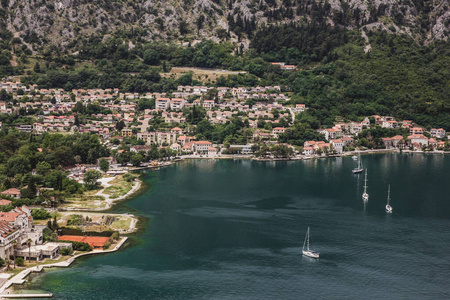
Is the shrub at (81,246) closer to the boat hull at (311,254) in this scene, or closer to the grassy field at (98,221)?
the grassy field at (98,221)

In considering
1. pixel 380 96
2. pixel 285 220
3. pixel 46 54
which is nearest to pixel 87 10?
pixel 46 54

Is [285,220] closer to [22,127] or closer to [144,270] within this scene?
[144,270]

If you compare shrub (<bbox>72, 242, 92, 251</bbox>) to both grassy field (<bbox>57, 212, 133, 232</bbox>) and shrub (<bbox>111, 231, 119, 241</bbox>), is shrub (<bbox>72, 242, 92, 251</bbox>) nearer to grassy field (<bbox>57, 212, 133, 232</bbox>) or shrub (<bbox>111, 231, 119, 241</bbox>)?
shrub (<bbox>111, 231, 119, 241</bbox>)

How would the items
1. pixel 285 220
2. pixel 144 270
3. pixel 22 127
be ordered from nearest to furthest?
1. pixel 144 270
2. pixel 285 220
3. pixel 22 127

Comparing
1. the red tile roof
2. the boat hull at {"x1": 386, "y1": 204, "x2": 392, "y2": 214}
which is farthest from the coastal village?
the boat hull at {"x1": 386, "y1": 204, "x2": 392, "y2": 214}

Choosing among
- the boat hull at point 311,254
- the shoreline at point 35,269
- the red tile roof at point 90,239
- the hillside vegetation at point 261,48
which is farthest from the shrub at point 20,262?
the hillside vegetation at point 261,48

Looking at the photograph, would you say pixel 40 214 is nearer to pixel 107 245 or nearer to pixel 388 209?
pixel 107 245
